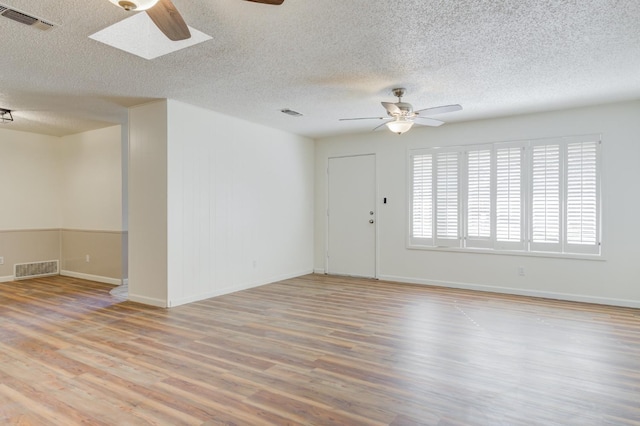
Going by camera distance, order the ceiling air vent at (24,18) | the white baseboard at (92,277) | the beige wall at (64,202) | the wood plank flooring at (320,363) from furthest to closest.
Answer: the beige wall at (64,202) < the white baseboard at (92,277) < the ceiling air vent at (24,18) < the wood plank flooring at (320,363)

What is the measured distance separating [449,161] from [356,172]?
5.40 ft

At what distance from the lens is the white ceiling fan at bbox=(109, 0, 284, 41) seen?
1.88 metres

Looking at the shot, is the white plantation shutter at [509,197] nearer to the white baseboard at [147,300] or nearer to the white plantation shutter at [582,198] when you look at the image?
the white plantation shutter at [582,198]

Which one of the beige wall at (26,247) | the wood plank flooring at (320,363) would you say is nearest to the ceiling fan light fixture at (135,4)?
the wood plank flooring at (320,363)

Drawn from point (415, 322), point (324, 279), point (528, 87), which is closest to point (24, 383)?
point (415, 322)

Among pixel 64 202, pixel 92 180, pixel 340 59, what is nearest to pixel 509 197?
pixel 340 59

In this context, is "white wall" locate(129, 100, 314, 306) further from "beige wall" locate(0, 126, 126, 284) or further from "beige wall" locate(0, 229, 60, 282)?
"beige wall" locate(0, 229, 60, 282)

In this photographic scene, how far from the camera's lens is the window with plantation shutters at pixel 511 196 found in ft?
16.7

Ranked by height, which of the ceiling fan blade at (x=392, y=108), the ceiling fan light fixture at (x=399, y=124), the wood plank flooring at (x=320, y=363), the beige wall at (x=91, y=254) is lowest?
the wood plank flooring at (x=320, y=363)

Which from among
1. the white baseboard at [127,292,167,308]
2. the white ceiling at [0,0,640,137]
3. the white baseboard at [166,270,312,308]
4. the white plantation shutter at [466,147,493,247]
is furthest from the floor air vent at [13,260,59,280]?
the white plantation shutter at [466,147,493,247]

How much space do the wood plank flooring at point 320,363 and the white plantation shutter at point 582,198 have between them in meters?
0.85

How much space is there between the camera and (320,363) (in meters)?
2.98

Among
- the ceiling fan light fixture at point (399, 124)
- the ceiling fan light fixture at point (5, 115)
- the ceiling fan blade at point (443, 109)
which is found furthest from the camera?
the ceiling fan light fixture at point (5, 115)

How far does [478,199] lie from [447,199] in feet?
1.52
